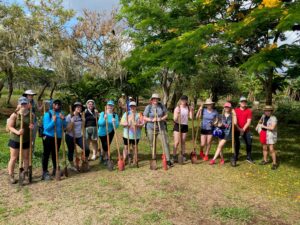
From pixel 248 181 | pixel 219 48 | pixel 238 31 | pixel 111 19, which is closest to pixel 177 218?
pixel 248 181

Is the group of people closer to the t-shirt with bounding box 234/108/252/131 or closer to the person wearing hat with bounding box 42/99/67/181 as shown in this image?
the t-shirt with bounding box 234/108/252/131

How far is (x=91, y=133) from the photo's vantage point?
29.2 feet

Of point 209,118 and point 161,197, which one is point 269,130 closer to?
point 209,118

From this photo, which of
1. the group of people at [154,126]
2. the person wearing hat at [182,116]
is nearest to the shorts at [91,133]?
the group of people at [154,126]

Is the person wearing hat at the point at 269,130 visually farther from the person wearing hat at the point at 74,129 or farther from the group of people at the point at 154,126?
the person wearing hat at the point at 74,129

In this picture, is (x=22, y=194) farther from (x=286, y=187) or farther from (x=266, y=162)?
(x=266, y=162)

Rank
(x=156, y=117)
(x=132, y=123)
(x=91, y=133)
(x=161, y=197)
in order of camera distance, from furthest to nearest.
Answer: (x=91, y=133) → (x=132, y=123) → (x=156, y=117) → (x=161, y=197)

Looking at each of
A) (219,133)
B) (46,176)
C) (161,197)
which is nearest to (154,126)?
(219,133)

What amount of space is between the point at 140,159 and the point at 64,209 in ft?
13.2

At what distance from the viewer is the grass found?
5.30 m

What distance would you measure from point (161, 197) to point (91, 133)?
3.50m

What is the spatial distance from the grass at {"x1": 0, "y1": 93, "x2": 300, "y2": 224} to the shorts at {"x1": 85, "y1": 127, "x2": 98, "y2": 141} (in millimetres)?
796

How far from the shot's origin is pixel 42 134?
718 centimetres

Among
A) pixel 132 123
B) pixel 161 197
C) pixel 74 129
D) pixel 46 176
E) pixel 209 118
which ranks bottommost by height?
pixel 161 197
